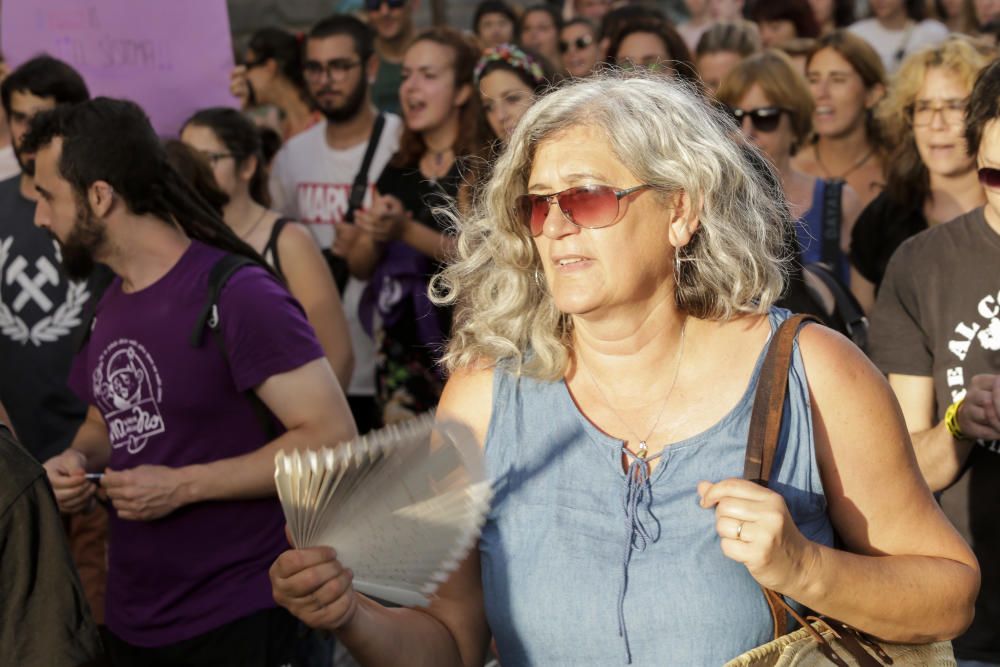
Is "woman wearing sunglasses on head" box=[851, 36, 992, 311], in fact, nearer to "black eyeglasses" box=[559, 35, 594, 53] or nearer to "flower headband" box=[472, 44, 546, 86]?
"flower headband" box=[472, 44, 546, 86]

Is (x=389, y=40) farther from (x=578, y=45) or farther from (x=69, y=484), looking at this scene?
(x=69, y=484)

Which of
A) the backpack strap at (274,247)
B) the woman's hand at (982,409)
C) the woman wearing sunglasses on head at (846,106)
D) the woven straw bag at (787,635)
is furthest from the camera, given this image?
the woman wearing sunglasses on head at (846,106)

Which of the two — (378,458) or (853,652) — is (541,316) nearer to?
(378,458)

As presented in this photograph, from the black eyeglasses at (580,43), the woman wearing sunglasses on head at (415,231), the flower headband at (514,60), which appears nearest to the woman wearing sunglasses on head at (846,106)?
the flower headband at (514,60)

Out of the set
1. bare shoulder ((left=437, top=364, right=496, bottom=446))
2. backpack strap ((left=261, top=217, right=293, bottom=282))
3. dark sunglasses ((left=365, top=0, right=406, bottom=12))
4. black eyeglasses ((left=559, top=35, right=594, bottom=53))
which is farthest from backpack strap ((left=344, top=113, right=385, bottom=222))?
bare shoulder ((left=437, top=364, right=496, bottom=446))

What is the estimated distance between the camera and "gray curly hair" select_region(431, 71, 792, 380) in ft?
8.30

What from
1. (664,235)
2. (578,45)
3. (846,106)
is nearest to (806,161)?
(846,106)

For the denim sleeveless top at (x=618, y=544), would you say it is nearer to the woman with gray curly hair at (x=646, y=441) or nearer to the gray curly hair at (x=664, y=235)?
the woman with gray curly hair at (x=646, y=441)

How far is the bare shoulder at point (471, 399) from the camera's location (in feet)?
8.53

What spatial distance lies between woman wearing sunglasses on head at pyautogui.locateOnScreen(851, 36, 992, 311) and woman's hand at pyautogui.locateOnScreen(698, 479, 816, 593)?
8.80ft

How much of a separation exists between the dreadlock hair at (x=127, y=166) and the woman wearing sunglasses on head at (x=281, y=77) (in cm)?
404

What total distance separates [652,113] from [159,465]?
1.71 metres

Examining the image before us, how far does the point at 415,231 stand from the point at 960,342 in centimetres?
262

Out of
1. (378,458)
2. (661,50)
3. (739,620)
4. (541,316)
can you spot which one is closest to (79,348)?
(541,316)
